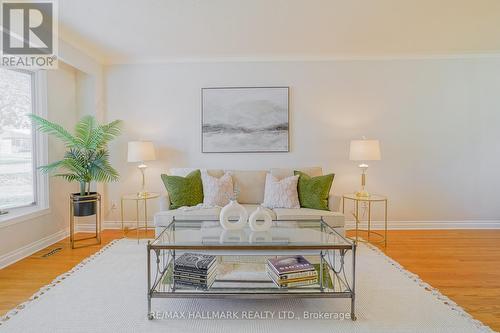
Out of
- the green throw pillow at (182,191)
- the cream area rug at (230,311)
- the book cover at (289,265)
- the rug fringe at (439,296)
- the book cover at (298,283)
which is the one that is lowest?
the cream area rug at (230,311)

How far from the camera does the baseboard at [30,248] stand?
2661mm

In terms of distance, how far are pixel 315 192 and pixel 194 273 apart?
5.85ft

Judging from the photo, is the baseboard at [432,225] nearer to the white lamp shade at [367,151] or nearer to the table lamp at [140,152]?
the white lamp shade at [367,151]

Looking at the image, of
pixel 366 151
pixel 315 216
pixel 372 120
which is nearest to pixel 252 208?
pixel 315 216

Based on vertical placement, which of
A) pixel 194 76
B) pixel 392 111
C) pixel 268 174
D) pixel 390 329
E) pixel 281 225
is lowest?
pixel 390 329

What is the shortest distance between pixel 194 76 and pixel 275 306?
3.16 m

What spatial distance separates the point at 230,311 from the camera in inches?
73.2

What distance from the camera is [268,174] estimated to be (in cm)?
347

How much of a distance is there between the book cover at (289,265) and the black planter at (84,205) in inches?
94.1

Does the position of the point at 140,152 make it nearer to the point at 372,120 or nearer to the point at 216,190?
the point at 216,190

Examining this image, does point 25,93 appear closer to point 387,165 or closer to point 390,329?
point 390,329

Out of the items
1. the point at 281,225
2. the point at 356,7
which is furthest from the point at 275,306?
the point at 356,7

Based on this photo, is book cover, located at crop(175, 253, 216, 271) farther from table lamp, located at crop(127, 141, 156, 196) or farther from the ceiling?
the ceiling

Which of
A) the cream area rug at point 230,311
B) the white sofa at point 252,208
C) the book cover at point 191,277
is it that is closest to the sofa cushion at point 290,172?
the white sofa at point 252,208
